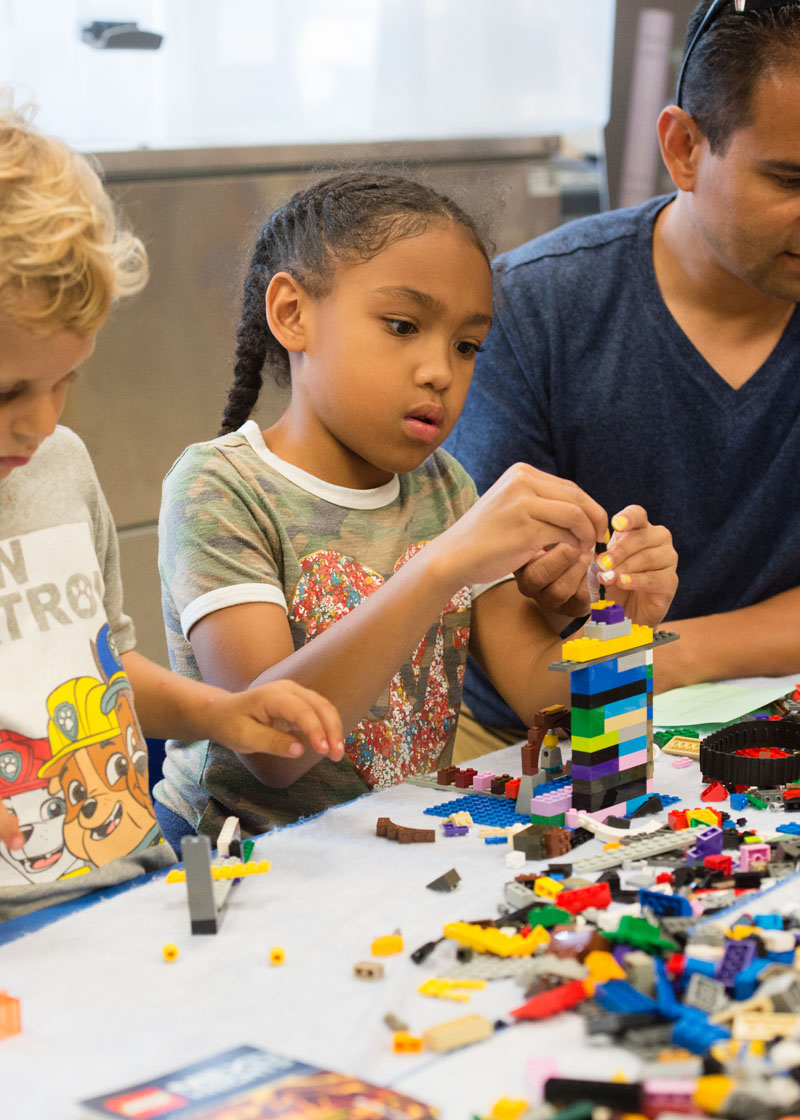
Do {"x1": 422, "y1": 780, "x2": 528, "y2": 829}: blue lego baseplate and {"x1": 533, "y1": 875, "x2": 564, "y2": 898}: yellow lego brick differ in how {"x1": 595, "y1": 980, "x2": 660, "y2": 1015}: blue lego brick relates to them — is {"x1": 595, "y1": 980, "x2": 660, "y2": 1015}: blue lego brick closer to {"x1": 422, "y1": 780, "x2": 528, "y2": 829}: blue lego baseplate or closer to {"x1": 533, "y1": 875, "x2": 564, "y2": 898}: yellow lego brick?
{"x1": 533, "y1": 875, "x2": 564, "y2": 898}: yellow lego brick

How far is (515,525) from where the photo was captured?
41.3 inches

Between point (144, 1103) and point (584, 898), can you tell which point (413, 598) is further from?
point (144, 1103)

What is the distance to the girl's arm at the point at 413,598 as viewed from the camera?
1.05 metres

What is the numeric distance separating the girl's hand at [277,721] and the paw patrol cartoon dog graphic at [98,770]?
0.08 metres

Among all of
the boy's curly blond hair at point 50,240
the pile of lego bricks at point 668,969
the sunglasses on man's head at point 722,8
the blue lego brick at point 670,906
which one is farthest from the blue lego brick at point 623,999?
the sunglasses on man's head at point 722,8

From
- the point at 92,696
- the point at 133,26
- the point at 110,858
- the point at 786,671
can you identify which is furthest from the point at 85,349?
the point at 133,26

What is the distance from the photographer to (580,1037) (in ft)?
2.17

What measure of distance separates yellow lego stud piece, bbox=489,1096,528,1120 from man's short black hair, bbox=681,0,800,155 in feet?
3.99

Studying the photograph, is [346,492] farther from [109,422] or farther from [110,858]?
[109,422]

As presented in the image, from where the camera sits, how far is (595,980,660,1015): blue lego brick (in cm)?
67

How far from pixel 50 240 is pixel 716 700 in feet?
2.69

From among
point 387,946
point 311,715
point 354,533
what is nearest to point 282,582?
point 354,533

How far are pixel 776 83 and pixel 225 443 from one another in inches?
29.5

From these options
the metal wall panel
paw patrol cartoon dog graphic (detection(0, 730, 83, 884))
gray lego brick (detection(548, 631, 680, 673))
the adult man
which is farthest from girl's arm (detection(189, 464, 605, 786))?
the metal wall panel
